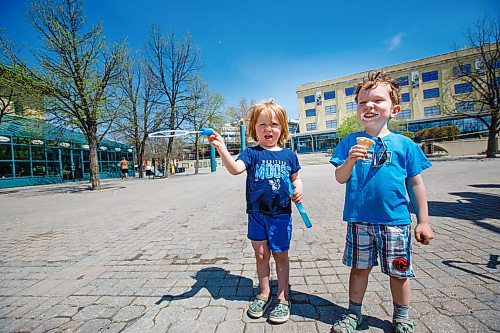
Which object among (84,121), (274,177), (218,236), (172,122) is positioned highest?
(172,122)

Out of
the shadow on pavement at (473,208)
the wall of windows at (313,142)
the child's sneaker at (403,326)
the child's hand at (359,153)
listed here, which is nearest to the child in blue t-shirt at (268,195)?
the child's hand at (359,153)

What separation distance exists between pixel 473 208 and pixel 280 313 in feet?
18.3

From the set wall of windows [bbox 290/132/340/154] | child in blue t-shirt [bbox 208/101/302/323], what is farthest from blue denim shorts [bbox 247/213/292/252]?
wall of windows [bbox 290/132/340/154]

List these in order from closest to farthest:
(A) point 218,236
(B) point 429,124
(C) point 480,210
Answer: (A) point 218,236, (C) point 480,210, (B) point 429,124

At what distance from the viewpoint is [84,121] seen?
12.6 m

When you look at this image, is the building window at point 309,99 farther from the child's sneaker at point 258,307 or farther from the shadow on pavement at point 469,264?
the child's sneaker at point 258,307

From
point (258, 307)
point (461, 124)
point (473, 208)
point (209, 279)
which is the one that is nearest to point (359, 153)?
point (258, 307)

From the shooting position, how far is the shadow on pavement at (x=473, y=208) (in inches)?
175

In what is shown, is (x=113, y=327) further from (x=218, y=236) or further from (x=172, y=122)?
(x=172, y=122)

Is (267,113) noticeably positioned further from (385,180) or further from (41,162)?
(41,162)

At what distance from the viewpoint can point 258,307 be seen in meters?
2.06

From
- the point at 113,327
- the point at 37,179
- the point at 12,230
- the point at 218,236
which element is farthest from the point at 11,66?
the point at 113,327

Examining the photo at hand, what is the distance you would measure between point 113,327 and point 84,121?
13502mm

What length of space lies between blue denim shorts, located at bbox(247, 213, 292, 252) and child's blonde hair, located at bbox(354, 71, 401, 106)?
1125 millimetres
